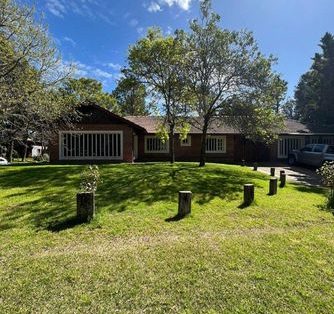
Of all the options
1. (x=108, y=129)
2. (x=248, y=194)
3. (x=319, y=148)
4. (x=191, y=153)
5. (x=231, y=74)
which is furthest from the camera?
(x=191, y=153)

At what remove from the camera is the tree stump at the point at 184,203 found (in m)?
7.84

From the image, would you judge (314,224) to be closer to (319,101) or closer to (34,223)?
(34,223)

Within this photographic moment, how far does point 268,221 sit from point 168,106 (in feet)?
43.1

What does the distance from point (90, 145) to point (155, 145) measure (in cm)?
739

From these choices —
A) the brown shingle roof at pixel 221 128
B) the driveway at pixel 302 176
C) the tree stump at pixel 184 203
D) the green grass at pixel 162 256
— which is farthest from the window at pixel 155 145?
the tree stump at pixel 184 203

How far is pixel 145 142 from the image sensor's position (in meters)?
28.2

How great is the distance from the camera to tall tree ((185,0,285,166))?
16859 millimetres

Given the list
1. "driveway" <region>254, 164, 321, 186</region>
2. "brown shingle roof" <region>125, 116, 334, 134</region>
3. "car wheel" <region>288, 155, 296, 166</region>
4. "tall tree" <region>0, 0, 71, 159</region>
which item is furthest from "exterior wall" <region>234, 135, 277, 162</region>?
"tall tree" <region>0, 0, 71, 159</region>

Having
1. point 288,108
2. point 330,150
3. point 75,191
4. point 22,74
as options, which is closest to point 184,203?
point 75,191

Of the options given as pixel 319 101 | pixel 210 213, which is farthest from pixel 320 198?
pixel 319 101

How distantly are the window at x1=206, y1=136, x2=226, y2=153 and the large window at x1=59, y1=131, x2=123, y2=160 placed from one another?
9348 mm

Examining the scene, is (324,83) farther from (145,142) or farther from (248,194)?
(248,194)

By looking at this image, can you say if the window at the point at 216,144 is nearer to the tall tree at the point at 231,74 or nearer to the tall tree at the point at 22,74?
the tall tree at the point at 231,74

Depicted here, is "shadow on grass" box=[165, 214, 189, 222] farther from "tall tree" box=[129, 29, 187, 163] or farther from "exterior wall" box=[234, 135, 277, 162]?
"exterior wall" box=[234, 135, 277, 162]
